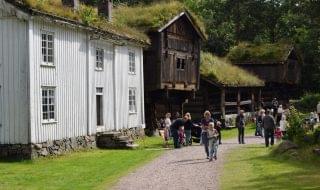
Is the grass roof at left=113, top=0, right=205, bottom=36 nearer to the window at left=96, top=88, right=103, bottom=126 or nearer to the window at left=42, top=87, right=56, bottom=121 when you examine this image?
the window at left=96, top=88, right=103, bottom=126

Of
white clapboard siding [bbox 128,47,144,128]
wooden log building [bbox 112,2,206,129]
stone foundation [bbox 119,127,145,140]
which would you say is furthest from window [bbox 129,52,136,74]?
stone foundation [bbox 119,127,145,140]

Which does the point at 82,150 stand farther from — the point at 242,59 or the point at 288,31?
the point at 288,31

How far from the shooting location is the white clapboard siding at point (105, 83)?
99.1 feet

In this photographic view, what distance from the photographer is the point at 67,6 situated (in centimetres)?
2930

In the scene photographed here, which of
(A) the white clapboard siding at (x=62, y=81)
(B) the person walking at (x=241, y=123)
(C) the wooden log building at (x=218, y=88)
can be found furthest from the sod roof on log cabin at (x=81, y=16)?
(C) the wooden log building at (x=218, y=88)

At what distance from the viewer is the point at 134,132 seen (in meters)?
35.8

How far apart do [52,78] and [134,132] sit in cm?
1054

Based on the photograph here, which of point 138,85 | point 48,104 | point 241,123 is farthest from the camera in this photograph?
point 138,85

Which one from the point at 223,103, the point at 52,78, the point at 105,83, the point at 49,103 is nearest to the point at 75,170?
the point at 49,103

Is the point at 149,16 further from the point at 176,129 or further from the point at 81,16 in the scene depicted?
the point at 176,129

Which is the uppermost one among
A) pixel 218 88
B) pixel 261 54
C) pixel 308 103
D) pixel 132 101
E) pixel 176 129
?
pixel 261 54

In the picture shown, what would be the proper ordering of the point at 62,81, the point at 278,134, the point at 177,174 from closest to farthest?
the point at 177,174 → the point at 62,81 → the point at 278,134

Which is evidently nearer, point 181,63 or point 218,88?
point 181,63

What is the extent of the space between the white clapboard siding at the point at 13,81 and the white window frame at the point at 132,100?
11.8 m
